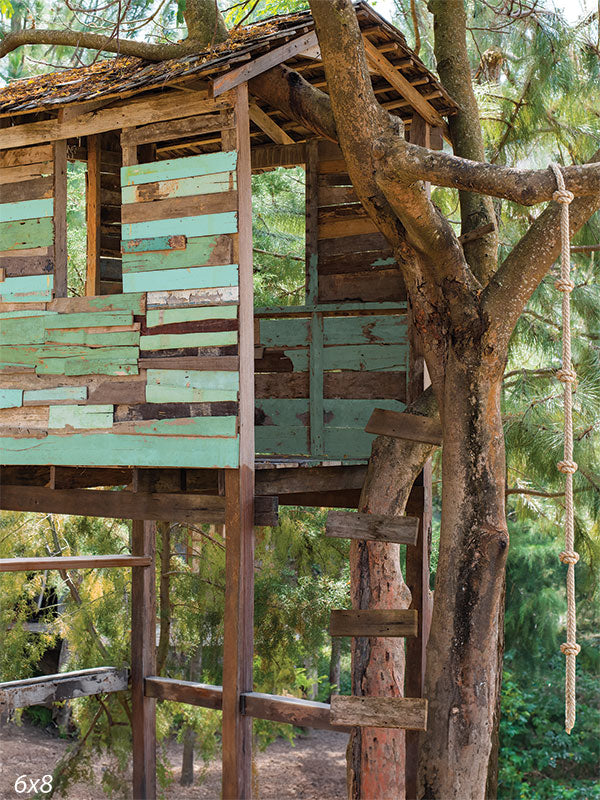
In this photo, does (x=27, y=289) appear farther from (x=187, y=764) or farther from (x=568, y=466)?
(x=187, y=764)

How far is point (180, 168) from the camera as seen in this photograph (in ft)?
18.6

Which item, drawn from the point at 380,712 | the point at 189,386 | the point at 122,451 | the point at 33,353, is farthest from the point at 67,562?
the point at 380,712

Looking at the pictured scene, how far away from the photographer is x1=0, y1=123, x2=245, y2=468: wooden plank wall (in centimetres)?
545

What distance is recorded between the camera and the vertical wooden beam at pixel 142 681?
7805 mm

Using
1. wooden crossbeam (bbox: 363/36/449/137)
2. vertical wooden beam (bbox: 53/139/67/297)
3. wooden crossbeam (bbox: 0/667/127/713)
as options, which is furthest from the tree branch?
wooden crossbeam (bbox: 0/667/127/713)

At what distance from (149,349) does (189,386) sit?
1.28 ft

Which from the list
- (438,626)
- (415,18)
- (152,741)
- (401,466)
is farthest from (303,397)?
(415,18)

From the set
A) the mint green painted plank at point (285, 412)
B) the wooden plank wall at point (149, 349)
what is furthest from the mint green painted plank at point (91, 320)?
the mint green painted plank at point (285, 412)

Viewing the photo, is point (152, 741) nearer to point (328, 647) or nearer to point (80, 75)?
point (80, 75)

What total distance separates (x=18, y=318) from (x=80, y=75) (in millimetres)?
1918

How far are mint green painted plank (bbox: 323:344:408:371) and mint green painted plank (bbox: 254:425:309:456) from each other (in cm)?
55

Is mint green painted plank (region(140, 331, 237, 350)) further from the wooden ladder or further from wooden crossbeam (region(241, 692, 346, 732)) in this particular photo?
wooden crossbeam (region(241, 692, 346, 732))

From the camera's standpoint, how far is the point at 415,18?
8.66 meters

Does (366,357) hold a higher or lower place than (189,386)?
higher
